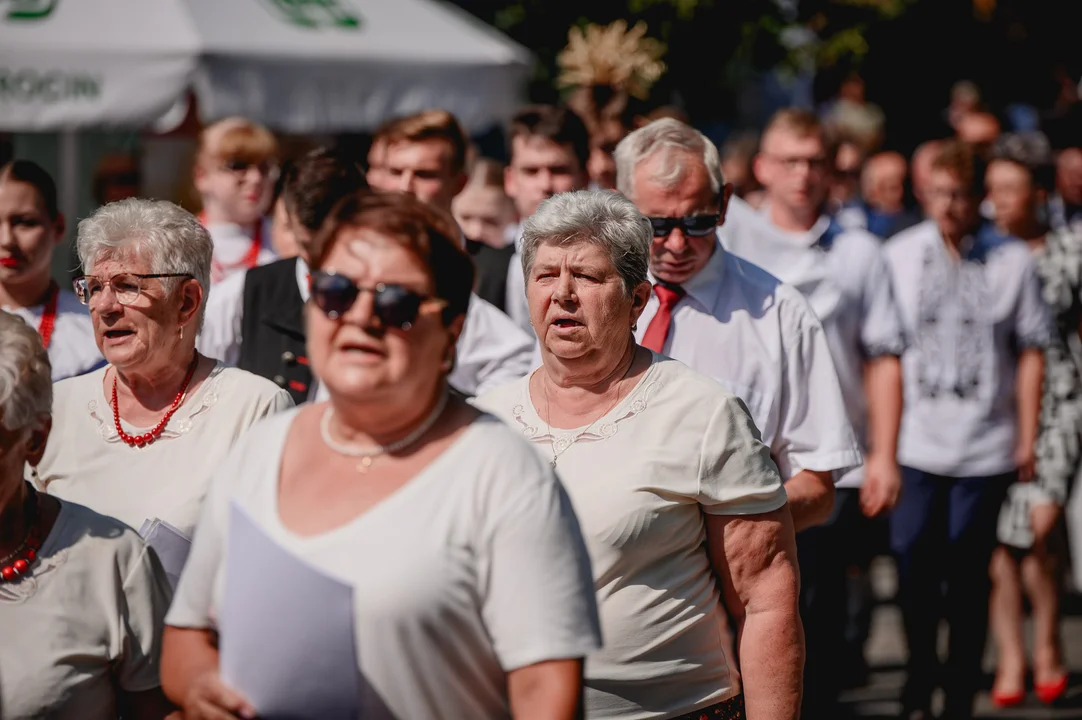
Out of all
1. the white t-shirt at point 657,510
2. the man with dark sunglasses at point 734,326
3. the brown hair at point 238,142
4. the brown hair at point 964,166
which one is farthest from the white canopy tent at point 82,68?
the white t-shirt at point 657,510

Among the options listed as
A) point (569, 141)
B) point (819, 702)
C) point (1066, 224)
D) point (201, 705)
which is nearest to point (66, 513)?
point (201, 705)

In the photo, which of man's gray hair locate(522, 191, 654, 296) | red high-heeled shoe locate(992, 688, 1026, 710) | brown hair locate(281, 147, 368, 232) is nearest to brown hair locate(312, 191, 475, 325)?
man's gray hair locate(522, 191, 654, 296)

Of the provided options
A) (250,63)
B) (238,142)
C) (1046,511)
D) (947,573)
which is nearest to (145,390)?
(238,142)

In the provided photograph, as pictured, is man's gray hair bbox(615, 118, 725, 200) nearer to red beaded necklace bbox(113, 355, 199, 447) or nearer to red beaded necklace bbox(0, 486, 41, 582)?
red beaded necklace bbox(113, 355, 199, 447)

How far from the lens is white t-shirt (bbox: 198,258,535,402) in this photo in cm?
549

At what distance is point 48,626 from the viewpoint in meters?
3.19

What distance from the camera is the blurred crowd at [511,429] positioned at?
107 inches

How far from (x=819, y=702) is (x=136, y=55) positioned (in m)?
4.56

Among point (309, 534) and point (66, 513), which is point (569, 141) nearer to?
point (66, 513)

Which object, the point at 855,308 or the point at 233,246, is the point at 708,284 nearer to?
the point at 855,308

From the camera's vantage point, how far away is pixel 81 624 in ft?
10.5

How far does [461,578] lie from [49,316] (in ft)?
10.3

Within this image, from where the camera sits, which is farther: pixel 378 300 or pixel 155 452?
pixel 155 452

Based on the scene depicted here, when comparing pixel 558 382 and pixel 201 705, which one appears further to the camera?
pixel 558 382
